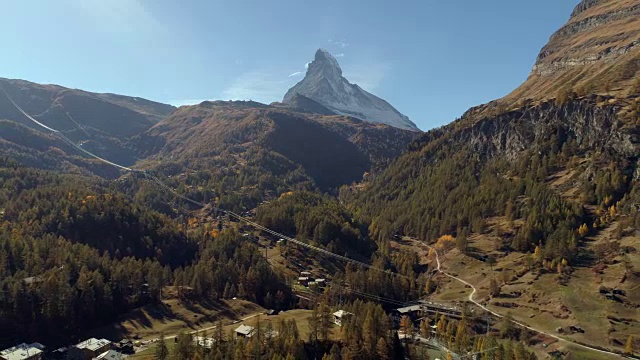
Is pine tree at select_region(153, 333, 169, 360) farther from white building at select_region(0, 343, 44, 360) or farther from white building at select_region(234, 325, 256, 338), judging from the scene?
white building at select_region(0, 343, 44, 360)

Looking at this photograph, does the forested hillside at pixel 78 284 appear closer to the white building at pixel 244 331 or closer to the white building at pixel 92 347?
the white building at pixel 92 347

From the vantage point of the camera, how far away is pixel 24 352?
121625 mm

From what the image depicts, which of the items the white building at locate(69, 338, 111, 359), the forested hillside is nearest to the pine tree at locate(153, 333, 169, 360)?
the white building at locate(69, 338, 111, 359)

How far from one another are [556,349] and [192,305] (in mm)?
120304

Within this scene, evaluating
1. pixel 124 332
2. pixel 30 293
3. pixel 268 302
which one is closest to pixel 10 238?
pixel 30 293

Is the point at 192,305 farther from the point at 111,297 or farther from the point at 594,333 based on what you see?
the point at 594,333

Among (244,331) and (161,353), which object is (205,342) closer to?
(161,353)

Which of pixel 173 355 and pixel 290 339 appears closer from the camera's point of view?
pixel 173 355

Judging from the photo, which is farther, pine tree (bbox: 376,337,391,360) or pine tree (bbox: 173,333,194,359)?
pine tree (bbox: 376,337,391,360)

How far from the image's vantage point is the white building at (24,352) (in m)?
118

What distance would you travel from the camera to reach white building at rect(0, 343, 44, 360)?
11780 centimetres

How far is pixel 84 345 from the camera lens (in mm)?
128000

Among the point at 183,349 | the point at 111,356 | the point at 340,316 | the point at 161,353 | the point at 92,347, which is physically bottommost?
the point at 92,347

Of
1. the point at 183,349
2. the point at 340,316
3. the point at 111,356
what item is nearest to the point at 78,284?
the point at 111,356
